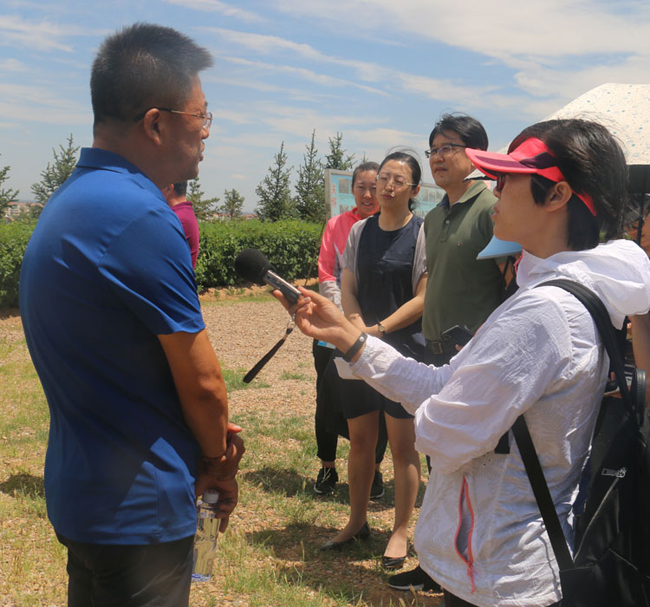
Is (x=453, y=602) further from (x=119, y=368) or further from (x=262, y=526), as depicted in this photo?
(x=262, y=526)

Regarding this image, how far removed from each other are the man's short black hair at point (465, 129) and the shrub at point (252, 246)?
1318cm

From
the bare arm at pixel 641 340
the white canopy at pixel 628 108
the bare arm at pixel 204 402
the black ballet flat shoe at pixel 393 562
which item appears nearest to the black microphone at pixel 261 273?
the bare arm at pixel 204 402

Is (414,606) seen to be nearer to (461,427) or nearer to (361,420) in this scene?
(361,420)

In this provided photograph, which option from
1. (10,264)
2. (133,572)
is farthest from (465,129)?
(10,264)

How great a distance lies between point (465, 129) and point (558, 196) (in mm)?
2515

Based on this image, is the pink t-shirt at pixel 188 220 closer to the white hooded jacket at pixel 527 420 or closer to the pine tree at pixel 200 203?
the white hooded jacket at pixel 527 420

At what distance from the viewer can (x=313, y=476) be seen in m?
5.87

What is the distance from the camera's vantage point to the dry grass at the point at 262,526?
3848mm

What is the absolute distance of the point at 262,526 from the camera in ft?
15.8

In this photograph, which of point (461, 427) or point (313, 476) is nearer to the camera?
point (461, 427)

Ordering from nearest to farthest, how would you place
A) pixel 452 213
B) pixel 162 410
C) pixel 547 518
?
pixel 547 518, pixel 162 410, pixel 452 213

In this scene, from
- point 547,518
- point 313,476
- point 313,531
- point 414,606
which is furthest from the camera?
point 313,476

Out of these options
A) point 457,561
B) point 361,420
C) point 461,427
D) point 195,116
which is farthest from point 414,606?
point 195,116

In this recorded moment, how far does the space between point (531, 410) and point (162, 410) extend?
1.04 metres
